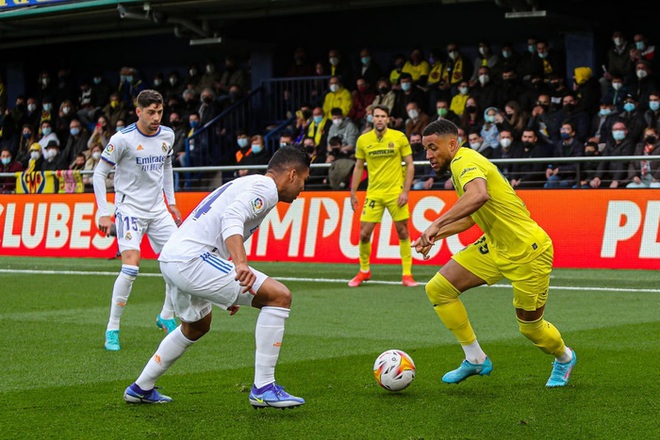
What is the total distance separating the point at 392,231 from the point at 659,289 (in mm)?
5226

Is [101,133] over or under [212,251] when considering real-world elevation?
over

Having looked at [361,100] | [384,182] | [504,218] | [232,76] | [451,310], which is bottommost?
[451,310]

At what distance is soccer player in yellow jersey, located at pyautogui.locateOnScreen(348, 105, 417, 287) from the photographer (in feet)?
48.6

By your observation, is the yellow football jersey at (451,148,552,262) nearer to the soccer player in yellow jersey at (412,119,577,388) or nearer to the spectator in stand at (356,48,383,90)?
the soccer player in yellow jersey at (412,119,577,388)

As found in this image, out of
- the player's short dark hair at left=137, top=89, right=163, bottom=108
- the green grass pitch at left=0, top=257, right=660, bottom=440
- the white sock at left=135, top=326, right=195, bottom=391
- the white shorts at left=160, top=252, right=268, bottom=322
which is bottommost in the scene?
the green grass pitch at left=0, top=257, right=660, bottom=440

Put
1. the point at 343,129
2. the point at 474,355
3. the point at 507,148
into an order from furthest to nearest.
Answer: the point at 343,129 → the point at 507,148 → the point at 474,355

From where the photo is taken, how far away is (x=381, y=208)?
1495cm

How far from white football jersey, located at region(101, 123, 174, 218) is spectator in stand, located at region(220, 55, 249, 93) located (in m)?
16.7

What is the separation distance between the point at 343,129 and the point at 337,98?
1.73 meters

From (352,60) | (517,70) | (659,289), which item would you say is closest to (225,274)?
(659,289)

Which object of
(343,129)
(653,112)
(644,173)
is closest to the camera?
(644,173)

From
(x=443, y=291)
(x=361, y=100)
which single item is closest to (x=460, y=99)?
(x=361, y=100)

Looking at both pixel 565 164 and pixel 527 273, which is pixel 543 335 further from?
pixel 565 164

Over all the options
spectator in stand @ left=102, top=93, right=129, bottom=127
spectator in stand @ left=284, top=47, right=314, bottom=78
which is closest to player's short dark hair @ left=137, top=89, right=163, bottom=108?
spectator in stand @ left=284, top=47, right=314, bottom=78
